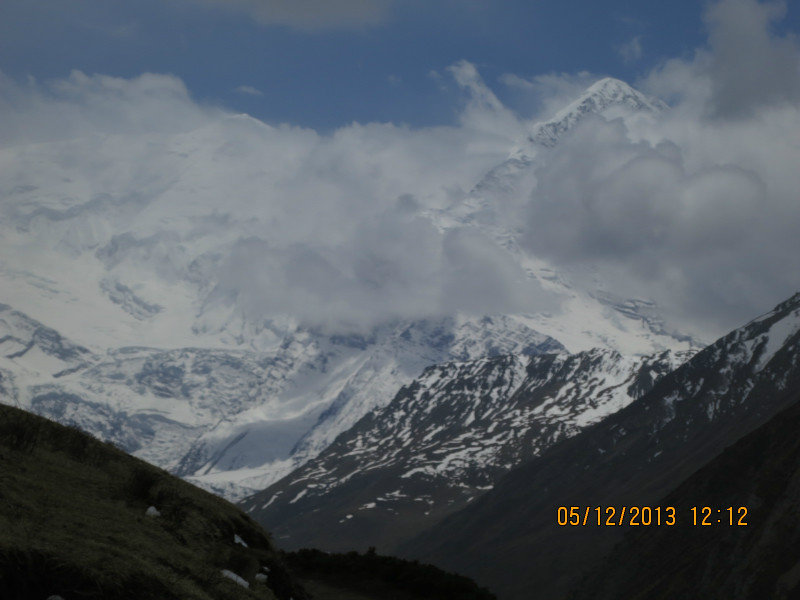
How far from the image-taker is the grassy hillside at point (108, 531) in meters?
26.9

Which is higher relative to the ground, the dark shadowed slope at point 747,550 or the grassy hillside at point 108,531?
the dark shadowed slope at point 747,550

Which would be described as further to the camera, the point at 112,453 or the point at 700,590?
the point at 700,590

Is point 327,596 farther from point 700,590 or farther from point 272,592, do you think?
point 700,590

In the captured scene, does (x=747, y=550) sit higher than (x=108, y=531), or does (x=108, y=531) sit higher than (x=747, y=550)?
(x=747, y=550)

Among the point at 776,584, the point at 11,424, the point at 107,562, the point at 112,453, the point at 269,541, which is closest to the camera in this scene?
the point at 107,562

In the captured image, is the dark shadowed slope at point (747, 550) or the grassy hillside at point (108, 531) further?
the dark shadowed slope at point (747, 550)

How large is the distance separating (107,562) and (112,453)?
50.1 feet

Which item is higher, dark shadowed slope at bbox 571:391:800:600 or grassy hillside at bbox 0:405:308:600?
dark shadowed slope at bbox 571:391:800:600

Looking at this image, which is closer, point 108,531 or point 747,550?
point 108,531

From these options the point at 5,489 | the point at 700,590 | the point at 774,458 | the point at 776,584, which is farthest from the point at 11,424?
the point at 774,458

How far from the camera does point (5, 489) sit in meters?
31.1

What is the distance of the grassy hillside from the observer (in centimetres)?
2688

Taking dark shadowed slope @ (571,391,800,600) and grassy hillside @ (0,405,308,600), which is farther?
dark shadowed slope @ (571,391,800,600)

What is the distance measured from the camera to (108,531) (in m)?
31.3
